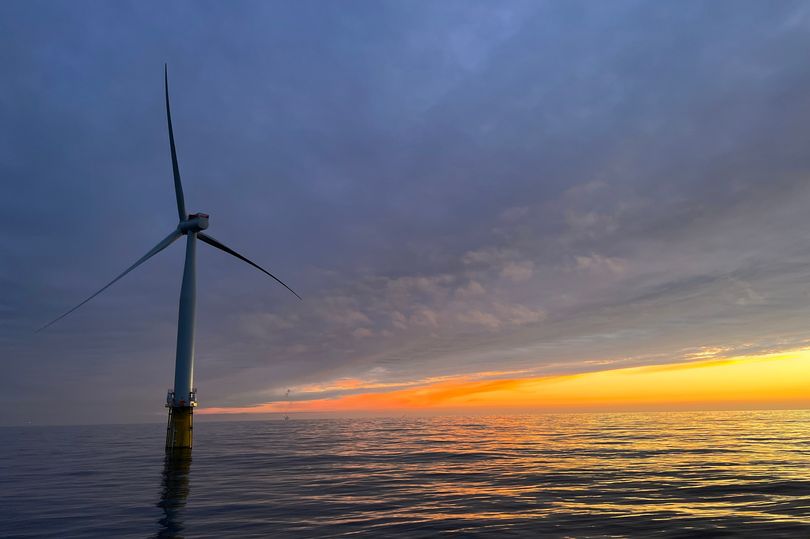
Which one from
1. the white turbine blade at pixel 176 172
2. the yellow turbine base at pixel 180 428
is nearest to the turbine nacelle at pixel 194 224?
the white turbine blade at pixel 176 172

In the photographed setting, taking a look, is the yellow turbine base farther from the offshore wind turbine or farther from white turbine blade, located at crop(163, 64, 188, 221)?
white turbine blade, located at crop(163, 64, 188, 221)

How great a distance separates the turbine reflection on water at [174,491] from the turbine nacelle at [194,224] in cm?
3406

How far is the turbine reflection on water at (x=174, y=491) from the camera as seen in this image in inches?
1070

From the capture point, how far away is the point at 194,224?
7981 cm

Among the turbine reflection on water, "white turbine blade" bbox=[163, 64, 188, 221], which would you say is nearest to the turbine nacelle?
"white turbine blade" bbox=[163, 64, 188, 221]

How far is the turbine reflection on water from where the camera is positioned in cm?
2719

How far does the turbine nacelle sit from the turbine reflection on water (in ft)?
112

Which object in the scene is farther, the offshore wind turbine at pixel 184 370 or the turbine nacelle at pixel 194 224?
the turbine nacelle at pixel 194 224

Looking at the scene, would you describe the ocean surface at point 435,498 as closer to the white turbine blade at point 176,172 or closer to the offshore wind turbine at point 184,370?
the offshore wind turbine at point 184,370

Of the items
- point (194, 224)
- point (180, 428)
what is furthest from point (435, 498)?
point (194, 224)

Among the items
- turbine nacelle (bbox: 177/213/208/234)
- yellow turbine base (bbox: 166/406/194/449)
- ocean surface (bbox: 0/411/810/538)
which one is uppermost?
turbine nacelle (bbox: 177/213/208/234)

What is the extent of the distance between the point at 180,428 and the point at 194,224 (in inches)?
1251

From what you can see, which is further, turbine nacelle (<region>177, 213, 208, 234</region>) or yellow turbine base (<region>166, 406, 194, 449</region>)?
turbine nacelle (<region>177, 213, 208, 234</region>)

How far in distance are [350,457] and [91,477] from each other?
30771 mm
